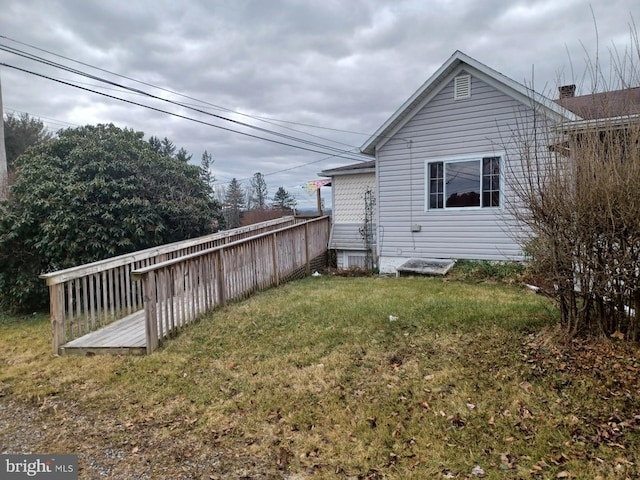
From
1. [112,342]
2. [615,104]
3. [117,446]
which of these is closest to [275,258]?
[112,342]

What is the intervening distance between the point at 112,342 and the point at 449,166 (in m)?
8.45

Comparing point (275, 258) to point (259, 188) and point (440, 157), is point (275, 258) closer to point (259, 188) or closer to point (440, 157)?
point (440, 157)

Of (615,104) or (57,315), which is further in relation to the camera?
(57,315)

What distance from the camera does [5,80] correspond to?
1391cm

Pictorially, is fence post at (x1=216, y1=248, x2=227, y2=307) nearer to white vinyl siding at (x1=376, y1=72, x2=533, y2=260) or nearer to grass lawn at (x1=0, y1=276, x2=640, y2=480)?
grass lawn at (x1=0, y1=276, x2=640, y2=480)

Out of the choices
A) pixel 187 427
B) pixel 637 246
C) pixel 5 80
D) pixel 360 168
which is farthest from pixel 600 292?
→ pixel 5 80

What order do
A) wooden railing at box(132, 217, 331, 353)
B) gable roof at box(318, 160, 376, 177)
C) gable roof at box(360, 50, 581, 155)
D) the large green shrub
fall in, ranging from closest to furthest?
wooden railing at box(132, 217, 331, 353) < the large green shrub < gable roof at box(360, 50, 581, 155) < gable roof at box(318, 160, 376, 177)

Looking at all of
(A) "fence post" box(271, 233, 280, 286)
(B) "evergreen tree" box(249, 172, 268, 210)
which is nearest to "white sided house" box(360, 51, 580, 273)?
(A) "fence post" box(271, 233, 280, 286)

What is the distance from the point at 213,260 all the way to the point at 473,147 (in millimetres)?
6935

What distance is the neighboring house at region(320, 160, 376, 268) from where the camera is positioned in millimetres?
12242

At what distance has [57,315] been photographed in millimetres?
5230

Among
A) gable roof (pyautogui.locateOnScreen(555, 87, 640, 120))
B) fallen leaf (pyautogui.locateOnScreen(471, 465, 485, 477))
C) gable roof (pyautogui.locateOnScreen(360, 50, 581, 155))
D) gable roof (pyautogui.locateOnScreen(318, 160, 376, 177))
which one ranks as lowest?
fallen leaf (pyautogui.locateOnScreen(471, 465, 485, 477))

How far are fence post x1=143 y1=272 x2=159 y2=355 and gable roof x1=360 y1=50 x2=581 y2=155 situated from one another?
24.3 ft

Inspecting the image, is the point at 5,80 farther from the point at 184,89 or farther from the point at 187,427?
the point at 187,427
